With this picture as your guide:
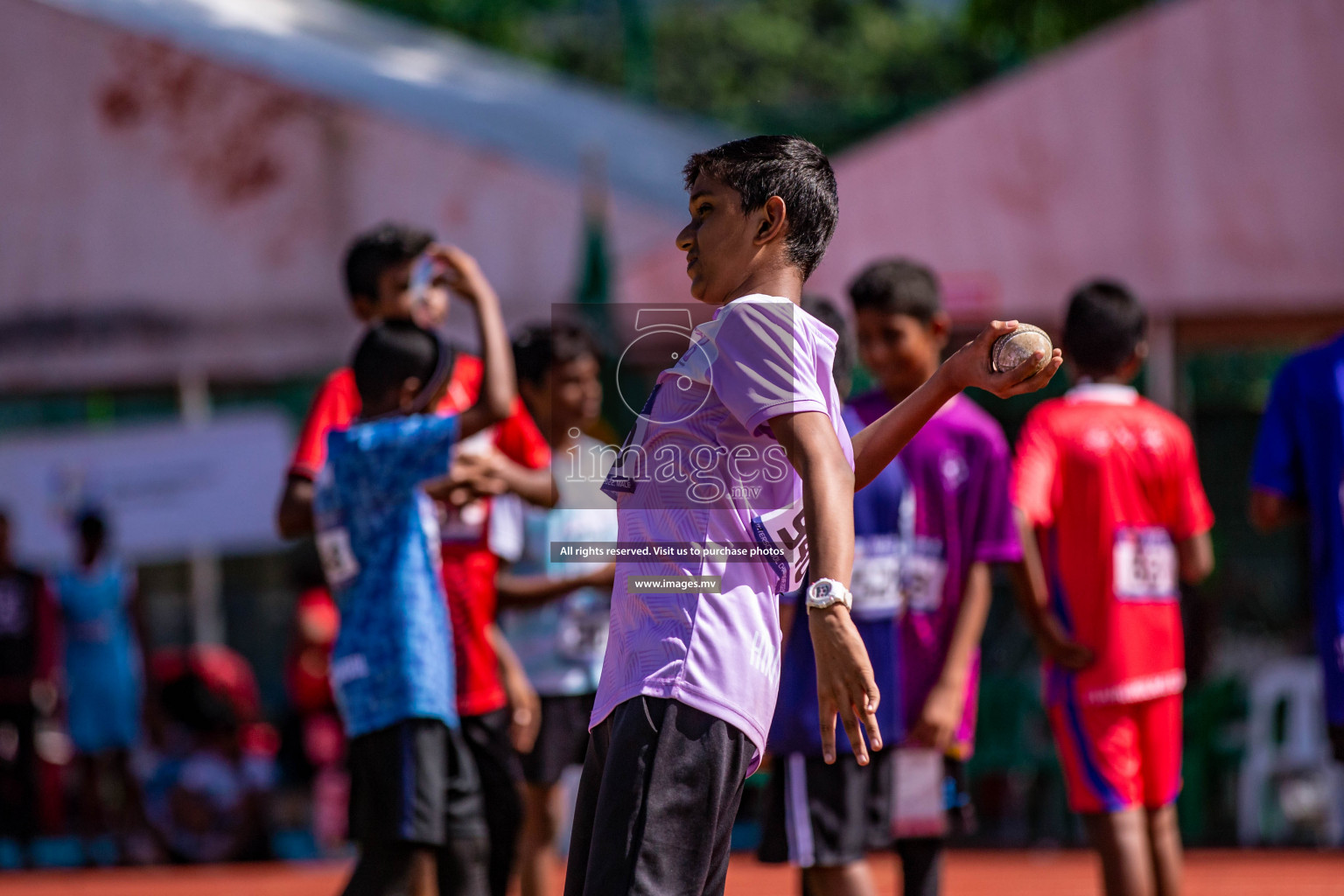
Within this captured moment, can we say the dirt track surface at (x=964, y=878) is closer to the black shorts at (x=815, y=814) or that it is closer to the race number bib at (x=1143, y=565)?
the race number bib at (x=1143, y=565)

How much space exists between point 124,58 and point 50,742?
3825 millimetres

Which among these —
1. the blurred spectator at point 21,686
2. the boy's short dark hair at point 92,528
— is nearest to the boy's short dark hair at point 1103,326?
the boy's short dark hair at point 92,528

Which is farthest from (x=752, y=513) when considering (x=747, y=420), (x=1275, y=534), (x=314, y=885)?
(x=1275, y=534)

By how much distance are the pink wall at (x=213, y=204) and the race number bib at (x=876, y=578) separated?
16.2ft

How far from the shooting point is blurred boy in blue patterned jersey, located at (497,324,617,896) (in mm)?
4688

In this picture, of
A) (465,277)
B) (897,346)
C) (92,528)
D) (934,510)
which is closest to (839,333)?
(897,346)

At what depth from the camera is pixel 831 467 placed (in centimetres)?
236

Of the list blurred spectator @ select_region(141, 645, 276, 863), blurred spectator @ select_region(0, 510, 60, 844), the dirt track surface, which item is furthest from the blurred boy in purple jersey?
blurred spectator @ select_region(0, 510, 60, 844)

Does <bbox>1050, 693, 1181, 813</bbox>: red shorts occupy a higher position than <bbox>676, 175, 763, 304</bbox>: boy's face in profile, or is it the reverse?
<bbox>676, 175, 763, 304</bbox>: boy's face in profile

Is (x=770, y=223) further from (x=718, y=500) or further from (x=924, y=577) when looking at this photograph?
(x=924, y=577)

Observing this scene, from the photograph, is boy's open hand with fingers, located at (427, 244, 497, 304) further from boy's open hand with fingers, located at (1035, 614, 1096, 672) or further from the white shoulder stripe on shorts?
boy's open hand with fingers, located at (1035, 614, 1096, 672)

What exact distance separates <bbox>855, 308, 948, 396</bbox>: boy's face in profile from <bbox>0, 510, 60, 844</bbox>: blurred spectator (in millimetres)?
5853

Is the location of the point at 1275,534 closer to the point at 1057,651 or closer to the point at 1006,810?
the point at 1006,810

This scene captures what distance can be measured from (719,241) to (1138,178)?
255 inches
